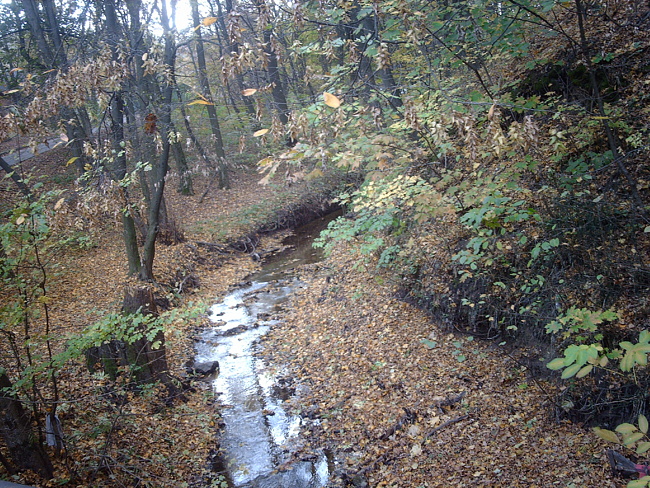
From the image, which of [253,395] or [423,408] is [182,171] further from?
[423,408]

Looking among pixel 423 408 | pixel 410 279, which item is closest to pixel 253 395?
pixel 423 408

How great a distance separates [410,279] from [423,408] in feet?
9.91

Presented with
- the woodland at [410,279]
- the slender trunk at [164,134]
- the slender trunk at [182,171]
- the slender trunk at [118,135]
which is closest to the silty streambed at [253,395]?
the woodland at [410,279]

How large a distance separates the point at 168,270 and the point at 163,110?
497 cm

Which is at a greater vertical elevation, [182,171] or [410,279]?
[182,171]

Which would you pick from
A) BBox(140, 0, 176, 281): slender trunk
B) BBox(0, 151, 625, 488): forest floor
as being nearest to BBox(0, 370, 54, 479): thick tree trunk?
BBox(0, 151, 625, 488): forest floor

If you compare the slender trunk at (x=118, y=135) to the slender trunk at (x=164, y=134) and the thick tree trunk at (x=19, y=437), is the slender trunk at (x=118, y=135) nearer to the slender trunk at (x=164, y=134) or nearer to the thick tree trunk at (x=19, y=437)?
the slender trunk at (x=164, y=134)

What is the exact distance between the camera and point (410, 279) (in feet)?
28.9

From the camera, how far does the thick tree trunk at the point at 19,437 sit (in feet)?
14.9

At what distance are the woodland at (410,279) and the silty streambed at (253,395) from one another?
0.30 m

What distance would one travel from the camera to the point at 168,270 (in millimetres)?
12617

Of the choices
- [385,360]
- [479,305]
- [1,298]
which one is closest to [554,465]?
[479,305]

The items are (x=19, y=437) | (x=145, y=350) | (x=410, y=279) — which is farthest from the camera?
(x=410, y=279)

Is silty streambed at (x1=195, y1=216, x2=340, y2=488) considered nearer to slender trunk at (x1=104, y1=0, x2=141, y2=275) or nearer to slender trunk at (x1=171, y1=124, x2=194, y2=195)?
slender trunk at (x1=104, y1=0, x2=141, y2=275)
